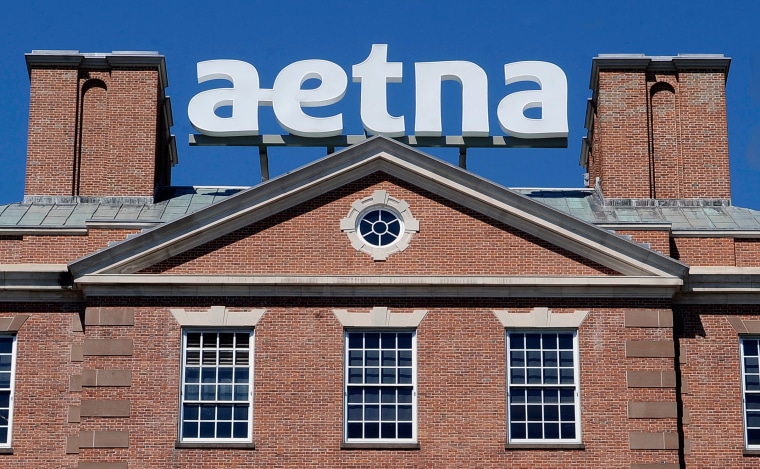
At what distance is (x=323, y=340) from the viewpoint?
3262cm

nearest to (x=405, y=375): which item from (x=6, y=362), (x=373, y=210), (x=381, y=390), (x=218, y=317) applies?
(x=381, y=390)

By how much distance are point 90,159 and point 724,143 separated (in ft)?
47.6

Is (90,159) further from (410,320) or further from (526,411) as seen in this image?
(526,411)

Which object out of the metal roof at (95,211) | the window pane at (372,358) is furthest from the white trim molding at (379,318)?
the metal roof at (95,211)

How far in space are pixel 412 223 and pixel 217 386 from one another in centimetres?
506

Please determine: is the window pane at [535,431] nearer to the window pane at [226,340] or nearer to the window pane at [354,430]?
the window pane at [354,430]

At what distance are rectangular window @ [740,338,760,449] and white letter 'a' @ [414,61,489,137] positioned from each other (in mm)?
8222

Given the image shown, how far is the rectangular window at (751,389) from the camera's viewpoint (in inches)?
1302

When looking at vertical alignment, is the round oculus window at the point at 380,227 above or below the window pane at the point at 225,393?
above

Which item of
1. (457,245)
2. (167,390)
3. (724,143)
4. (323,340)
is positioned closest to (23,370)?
(167,390)

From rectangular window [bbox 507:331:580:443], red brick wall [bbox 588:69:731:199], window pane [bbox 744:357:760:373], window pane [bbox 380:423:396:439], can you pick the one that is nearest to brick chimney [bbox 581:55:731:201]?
red brick wall [bbox 588:69:731:199]

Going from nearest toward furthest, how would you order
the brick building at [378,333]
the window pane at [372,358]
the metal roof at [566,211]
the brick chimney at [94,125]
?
1. the brick building at [378,333]
2. the window pane at [372,358]
3. the metal roof at [566,211]
4. the brick chimney at [94,125]

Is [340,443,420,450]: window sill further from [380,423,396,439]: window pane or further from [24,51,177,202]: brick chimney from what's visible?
[24,51,177,202]: brick chimney

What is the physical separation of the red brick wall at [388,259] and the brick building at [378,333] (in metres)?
0.04
